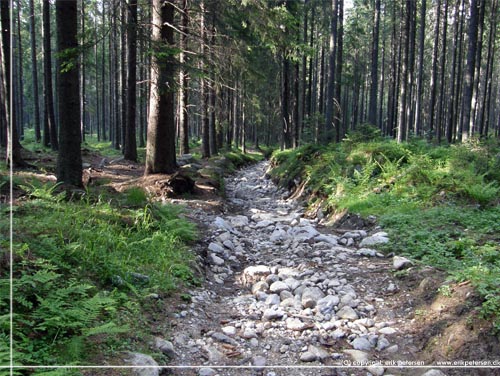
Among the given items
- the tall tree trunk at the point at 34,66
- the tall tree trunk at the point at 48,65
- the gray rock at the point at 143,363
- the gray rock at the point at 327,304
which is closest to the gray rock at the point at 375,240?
the gray rock at the point at 327,304

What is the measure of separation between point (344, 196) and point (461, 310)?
6.06 metres

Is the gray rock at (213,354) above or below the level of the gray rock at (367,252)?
below

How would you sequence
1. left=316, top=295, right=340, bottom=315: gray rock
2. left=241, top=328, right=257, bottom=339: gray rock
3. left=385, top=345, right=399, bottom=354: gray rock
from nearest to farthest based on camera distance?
left=385, top=345, right=399, bottom=354: gray rock
left=241, top=328, right=257, bottom=339: gray rock
left=316, top=295, right=340, bottom=315: gray rock

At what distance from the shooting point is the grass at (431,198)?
221 inches

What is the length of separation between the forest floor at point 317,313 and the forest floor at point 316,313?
0.04 feet

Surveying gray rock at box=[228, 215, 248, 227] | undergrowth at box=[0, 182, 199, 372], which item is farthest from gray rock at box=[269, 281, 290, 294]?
gray rock at box=[228, 215, 248, 227]

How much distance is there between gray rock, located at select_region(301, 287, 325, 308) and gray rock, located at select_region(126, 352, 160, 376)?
2335mm

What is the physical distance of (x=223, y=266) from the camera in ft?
22.2

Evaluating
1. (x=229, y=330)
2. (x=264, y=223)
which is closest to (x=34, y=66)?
(x=264, y=223)

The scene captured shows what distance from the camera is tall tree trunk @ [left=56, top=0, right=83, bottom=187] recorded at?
757 centimetres

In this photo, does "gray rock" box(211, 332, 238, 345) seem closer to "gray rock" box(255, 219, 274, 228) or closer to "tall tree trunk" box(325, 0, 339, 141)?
"gray rock" box(255, 219, 274, 228)

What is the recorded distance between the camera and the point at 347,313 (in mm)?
4930

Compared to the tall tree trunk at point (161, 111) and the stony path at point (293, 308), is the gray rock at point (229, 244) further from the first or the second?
the tall tree trunk at point (161, 111)

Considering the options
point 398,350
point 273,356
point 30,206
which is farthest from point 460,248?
point 30,206
